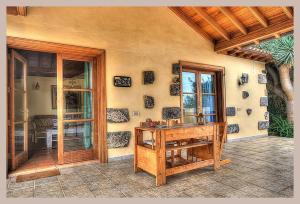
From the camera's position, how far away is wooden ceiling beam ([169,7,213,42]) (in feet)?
17.5

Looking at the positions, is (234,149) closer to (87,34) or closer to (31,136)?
(87,34)

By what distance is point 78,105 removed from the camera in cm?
432

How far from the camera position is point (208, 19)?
200 inches

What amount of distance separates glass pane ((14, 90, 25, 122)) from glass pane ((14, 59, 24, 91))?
0.37 ft

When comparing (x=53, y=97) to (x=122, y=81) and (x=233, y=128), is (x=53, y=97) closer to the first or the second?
(x=122, y=81)

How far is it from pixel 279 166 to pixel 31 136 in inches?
258

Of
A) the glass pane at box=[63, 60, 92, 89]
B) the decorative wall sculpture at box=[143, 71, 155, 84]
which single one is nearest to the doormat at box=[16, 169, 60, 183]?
the glass pane at box=[63, 60, 92, 89]

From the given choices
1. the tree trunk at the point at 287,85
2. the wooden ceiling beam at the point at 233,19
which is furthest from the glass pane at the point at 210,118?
the tree trunk at the point at 287,85

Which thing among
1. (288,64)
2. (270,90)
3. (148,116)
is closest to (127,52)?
(148,116)

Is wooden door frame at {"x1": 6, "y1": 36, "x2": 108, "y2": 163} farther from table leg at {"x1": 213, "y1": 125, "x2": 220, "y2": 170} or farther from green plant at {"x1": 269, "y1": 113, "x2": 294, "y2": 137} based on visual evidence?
green plant at {"x1": 269, "y1": 113, "x2": 294, "y2": 137}

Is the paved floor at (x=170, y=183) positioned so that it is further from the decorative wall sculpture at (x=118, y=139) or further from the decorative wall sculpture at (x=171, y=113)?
the decorative wall sculpture at (x=171, y=113)

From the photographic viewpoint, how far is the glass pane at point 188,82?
5660mm

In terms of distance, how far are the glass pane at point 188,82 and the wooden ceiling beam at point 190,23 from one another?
112 centimetres

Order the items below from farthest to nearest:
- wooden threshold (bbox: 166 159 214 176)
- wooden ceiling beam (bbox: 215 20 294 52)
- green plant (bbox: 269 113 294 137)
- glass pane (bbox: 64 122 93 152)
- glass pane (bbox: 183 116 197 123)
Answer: green plant (bbox: 269 113 294 137) → glass pane (bbox: 183 116 197 123) → wooden ceiling beam (bbox: 215 20 294 52) → glass pane (bbox: 64 122 93 152) → wooden threshold (bbox: 166 159 214 176)
